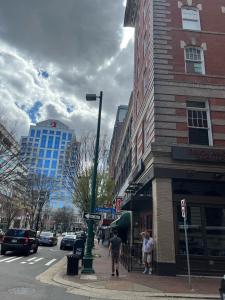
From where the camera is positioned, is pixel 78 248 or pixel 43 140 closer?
pixel 78 248

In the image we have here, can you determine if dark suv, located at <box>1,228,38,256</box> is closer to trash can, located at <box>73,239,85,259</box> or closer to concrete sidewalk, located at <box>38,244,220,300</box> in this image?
trash can, located at <box>73,239,85,259</box>

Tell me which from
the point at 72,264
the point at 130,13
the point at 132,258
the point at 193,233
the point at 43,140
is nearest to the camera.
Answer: the point at 72,264

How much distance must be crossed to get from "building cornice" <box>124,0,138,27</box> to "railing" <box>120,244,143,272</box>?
23.1 metres

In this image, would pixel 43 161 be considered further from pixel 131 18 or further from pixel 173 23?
pixel 173 23

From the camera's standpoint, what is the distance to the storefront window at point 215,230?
13.6m

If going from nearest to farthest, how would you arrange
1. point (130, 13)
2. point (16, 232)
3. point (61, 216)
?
point (16, 232) → point (130, 13) → point (61, 216)

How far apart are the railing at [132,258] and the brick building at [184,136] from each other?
1.57m

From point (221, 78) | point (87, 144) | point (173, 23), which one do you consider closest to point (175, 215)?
point (221, 78)

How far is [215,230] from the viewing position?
45.6 ft

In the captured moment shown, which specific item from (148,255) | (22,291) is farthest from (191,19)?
(22,291)

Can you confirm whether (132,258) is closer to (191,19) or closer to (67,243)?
(67,243)

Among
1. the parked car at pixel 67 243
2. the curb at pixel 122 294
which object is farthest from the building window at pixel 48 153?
the curb at pixel 122 294

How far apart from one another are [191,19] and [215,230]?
14194mm

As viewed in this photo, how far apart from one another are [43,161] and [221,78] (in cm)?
12434
